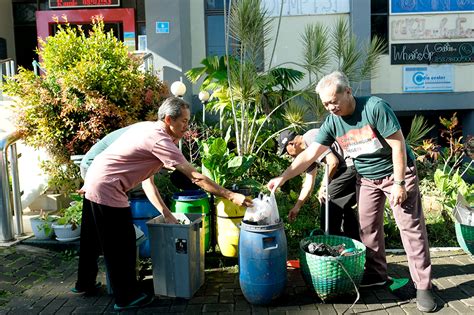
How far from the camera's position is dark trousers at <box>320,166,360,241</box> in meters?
4.51

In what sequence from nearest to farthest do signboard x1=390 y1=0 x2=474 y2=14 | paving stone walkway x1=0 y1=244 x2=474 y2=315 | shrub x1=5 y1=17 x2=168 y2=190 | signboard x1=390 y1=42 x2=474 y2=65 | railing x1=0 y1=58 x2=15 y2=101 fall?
paving stone walkway x1=0 y1=244 x2=474 y2=315 < shrub x1=5 y1=17 x2=168 y2=190 < railing x1=0 y1=58 x2=15 y2=101 < signboard x1=390 y1=0 x2=474 y2=14 < signboard x1=390 y1=42 x2=474 y2=65

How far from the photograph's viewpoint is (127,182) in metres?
3.81

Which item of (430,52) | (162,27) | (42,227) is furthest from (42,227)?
(430,52)

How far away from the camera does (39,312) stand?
383 centimetres

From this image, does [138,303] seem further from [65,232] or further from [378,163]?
[378,163]

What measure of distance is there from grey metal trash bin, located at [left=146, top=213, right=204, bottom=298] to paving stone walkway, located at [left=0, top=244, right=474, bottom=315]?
0.11 metres

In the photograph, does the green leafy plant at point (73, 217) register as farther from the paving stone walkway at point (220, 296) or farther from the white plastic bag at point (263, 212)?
the white plastic bag at point (263, 212)

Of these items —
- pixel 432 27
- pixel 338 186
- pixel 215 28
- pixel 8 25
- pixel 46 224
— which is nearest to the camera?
pixel 338 186

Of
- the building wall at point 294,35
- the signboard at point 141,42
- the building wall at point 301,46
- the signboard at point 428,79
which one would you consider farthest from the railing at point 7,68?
the signboard at point 428,79

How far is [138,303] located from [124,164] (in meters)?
1.19

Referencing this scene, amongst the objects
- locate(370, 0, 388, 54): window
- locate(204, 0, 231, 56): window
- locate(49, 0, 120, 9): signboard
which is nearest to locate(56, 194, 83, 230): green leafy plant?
locate(204, 0, 231, 56): window

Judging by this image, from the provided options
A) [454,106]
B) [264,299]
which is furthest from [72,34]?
[454,106]

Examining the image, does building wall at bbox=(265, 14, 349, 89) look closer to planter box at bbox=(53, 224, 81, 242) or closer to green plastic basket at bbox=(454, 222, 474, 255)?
green plastic basket at bbox=(454, 222, 474, 255)

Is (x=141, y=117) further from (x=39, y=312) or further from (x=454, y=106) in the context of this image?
(x=454, y=106)
